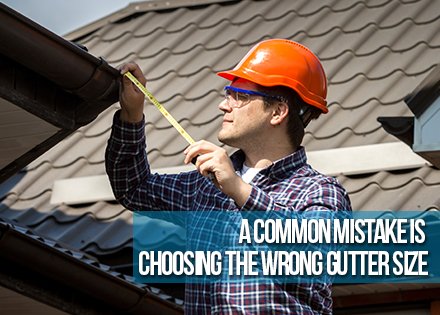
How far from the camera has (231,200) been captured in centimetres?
280

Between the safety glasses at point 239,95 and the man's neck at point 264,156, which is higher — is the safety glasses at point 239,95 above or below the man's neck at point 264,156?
→ above

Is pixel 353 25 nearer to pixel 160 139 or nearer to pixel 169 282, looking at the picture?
pixel 160 139

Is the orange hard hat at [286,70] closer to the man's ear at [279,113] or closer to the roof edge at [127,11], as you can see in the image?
the man's ear at [279,113]

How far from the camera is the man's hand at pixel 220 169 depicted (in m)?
2.43

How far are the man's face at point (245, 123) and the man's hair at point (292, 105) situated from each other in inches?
2.1

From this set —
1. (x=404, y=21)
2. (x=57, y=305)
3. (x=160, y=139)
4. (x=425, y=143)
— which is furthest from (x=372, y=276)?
(x=404, y=21)

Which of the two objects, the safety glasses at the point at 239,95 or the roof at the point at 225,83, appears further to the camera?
the roof at the point at 225,83

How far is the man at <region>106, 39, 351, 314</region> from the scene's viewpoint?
2514mm

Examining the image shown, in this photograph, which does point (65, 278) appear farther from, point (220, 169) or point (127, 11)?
point (127, 11)

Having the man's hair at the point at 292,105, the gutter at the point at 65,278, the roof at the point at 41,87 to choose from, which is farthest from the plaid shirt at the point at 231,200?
the gutter at the point at 65,278

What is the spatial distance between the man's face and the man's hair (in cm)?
5

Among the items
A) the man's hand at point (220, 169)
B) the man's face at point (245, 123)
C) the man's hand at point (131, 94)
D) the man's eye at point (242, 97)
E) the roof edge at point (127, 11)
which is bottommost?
the man's hand at point (220, 169)

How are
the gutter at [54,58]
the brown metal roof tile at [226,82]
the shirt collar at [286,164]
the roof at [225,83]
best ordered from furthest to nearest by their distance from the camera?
the brown metal roof tile at [226,82]
the roof at [225,83]
the shirt collar at [286,164]
the gutter at [54,58]

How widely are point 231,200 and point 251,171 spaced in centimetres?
20
